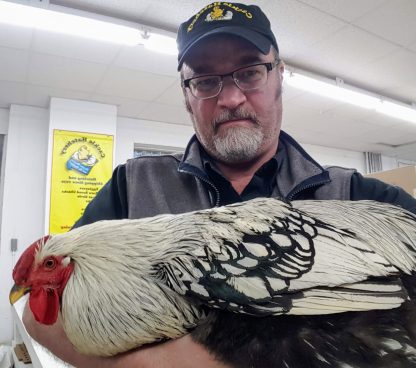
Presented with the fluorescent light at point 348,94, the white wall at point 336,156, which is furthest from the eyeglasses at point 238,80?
the white wall at point 336,156

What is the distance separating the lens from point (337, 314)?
33.9 inches

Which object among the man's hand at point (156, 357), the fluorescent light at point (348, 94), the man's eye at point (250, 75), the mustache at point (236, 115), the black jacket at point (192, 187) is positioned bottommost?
the man's hand at point (156, 357)

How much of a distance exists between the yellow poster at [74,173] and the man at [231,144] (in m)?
4.60

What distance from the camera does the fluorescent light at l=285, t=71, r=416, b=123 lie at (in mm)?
5283

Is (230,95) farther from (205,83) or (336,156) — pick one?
(336,156)

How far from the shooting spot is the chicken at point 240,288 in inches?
33.0

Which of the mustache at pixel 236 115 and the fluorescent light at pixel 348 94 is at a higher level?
the fluorescent light at pixel 348 94

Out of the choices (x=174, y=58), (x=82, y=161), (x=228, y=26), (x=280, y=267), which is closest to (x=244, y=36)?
(x=228, y=26)

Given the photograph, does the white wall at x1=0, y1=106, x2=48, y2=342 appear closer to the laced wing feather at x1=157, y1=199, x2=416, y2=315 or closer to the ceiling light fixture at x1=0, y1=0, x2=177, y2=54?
the ceiling light fixture at x1=0, y1=0, x2=177, y2=54

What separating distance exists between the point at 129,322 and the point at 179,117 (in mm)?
6575

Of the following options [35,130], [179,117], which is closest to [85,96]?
[35,130]

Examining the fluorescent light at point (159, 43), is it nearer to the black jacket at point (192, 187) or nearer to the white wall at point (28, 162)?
the white wall at point (28, 162)

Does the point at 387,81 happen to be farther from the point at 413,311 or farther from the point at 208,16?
the point at 413,311

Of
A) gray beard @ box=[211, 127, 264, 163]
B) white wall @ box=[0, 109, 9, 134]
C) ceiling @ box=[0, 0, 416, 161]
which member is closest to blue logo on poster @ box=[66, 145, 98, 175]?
ceiling @ box=[0, 0, 416, 161]
